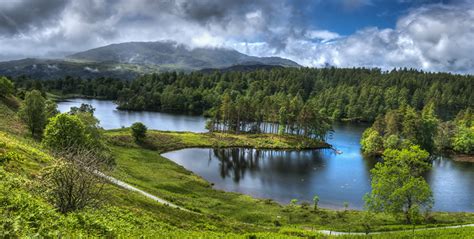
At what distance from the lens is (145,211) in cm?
3678

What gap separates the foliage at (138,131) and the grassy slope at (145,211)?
16893mm

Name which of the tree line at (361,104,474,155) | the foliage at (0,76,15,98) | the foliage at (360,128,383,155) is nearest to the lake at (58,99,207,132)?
the foliage at (0,76,15,98)

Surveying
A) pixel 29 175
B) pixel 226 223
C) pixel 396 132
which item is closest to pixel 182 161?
pixel 226 223

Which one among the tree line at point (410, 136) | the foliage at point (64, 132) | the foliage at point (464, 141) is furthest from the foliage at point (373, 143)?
the foliage at point (64, 132)

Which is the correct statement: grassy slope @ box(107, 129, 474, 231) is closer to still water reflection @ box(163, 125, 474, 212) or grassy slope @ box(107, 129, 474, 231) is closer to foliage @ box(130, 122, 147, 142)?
still water reflection @ box(163, 125, 474, 212)

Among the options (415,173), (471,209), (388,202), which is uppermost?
(415,173)

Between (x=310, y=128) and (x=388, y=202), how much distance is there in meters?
81.5

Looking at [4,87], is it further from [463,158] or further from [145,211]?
[463,158]

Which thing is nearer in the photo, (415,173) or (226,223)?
(226,223)

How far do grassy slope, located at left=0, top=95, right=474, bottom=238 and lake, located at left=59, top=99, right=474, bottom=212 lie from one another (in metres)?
8.24

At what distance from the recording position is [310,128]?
133500 mm

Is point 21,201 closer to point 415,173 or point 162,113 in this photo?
point 415,173

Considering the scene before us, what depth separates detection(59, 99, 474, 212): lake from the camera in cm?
7119

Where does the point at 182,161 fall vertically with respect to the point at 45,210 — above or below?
below
